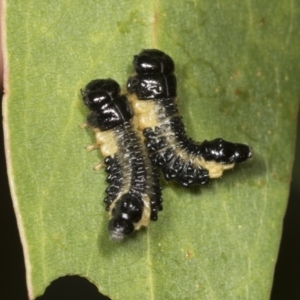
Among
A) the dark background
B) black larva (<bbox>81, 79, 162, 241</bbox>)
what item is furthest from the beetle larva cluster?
the dark background

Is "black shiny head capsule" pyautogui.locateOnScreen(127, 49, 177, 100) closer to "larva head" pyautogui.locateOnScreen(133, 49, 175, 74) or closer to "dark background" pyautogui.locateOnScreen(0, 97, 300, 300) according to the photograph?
"larva head" pyautogui.locateOnScreen(133, 49, 175, 74)

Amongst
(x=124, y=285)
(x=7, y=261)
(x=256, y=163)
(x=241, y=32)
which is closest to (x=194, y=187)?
(x=256, y=163)

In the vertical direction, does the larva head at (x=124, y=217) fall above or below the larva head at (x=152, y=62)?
below

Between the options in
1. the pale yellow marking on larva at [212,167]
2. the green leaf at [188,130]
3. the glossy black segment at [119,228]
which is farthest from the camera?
the pale yellow marking on larva at [212,167]

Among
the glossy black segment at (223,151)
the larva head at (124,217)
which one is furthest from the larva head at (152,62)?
the larva head at (124,217)

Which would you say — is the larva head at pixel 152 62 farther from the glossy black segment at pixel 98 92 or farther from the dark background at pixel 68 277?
the dark background at pixel 68 277

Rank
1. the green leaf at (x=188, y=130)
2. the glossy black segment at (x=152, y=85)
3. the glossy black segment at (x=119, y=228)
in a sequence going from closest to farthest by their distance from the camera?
the green leaf at (x=188, y=130), the glossy black segment at (x=119, y=228), the glossy black segment at (x=152, y=85)

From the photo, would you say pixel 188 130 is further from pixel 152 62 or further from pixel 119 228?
pixel 119 228
